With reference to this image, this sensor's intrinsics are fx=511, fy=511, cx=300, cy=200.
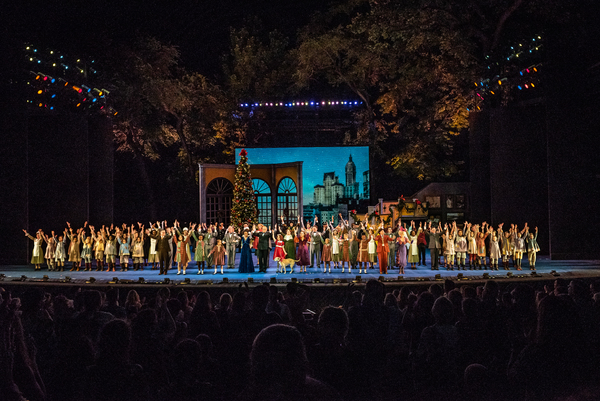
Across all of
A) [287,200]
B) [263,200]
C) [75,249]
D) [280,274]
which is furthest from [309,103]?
[75,249]

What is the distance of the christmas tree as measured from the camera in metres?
18.2

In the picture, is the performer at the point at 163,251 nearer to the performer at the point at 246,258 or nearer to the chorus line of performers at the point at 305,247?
the chorus line of performers at the point at 305,247

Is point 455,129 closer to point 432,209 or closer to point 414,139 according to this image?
point 414,139

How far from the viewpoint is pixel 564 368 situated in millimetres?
2730

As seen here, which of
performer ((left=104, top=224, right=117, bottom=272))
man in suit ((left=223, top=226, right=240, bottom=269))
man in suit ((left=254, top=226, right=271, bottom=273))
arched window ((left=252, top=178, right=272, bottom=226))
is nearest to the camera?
man in suit ((left=254, top=226, right=271, bottom=273))

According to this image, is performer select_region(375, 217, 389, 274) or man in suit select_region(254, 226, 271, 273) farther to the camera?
man in suit select_region(254, 226, 271, 273)

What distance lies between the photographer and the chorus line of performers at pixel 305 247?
43.7 ft

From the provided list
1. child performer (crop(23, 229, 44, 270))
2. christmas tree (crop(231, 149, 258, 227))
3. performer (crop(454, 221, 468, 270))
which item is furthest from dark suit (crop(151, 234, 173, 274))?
performer (crop(454, 221, 468, 270))

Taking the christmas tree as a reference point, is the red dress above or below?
below

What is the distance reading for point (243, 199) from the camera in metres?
18.3

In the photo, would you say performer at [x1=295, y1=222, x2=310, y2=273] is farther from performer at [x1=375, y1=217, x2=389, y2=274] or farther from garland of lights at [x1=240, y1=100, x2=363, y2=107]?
garland of lights at [x1=240, y1=100, x2=363, y2=107]

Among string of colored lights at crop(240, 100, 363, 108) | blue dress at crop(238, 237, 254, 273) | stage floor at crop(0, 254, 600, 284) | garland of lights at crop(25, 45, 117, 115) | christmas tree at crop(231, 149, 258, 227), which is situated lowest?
stage floor at crop(0, 254, 600, 284)

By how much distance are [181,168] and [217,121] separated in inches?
115

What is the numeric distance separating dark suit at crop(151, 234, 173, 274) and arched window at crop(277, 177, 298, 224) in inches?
272
